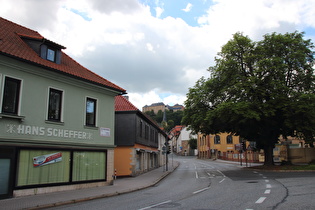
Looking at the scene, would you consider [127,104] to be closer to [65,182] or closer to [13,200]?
[65,182]

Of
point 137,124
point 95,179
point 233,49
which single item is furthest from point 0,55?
point 233,49

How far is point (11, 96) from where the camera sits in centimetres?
1298

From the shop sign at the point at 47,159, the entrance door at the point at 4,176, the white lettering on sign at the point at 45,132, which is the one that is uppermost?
the white lettering on sign at the point at 45,132

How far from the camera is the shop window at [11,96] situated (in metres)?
12.7

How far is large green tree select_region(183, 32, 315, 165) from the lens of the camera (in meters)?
24.3

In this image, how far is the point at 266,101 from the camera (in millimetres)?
25953

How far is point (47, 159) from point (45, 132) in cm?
138

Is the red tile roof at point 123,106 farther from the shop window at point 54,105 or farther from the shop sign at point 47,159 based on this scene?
the shop sign at point 47,159

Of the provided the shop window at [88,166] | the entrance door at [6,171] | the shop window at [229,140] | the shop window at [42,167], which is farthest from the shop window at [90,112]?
the shop window at [229,140]

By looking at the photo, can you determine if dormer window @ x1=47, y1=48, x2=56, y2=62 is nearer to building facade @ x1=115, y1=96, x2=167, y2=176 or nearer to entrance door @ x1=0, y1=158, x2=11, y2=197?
entrance door @ x1=0, y1=158, x2=11, y2=197

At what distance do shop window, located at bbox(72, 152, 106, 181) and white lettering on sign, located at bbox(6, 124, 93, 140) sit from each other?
1.05m

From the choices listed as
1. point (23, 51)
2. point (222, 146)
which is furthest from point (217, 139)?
point (23, 51)

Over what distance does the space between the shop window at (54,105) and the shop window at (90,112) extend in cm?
201

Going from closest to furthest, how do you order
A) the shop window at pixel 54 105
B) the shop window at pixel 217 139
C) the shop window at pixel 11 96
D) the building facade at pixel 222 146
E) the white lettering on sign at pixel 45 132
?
1. the shop window at pixel 11 96
2. the white lettering on sign at pixel 45 132
3. the shop window at pixel 54 105
4. the building facade at pixel 222 146
5. the shop window at pixel 217 139
